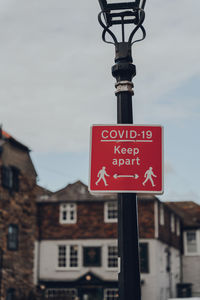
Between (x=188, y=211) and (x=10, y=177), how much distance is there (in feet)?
77.3

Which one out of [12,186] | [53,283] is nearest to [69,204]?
[53,283]

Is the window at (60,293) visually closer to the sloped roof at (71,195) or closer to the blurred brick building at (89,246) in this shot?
the blurred brick building at (89,246)

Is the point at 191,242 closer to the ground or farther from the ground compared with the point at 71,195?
closer to the ground

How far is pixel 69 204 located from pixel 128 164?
31.9 meters

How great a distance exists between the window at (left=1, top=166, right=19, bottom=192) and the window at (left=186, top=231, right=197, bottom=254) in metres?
21.4

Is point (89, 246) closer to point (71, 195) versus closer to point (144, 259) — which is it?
point (71, 195)

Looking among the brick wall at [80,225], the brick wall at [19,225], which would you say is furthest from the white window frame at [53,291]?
the brick wall at [19,225]

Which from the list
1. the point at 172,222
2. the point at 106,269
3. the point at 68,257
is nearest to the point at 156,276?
the point at 106,269

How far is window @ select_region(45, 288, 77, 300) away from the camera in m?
33.6

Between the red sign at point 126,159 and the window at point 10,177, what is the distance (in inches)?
849

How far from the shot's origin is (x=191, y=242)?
1711 inches

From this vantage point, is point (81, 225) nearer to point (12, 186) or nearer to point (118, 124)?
point (12, 186)

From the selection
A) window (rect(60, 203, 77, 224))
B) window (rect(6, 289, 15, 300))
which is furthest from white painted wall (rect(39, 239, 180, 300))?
window (rect(6, 289, 15, 300))

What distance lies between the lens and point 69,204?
1405 inches
